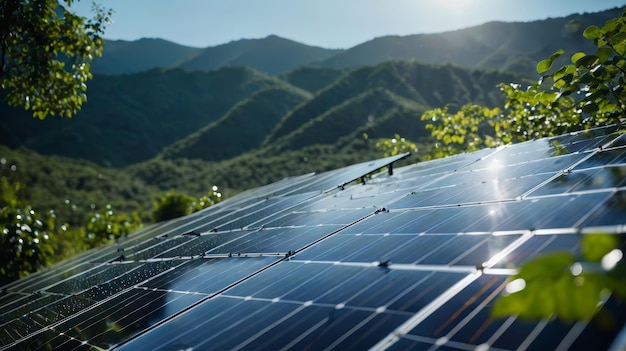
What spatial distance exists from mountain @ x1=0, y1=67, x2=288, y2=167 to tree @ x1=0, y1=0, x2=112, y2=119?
344ft

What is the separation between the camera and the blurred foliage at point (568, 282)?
38.4 inches

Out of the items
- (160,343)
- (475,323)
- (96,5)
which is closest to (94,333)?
(160,343)

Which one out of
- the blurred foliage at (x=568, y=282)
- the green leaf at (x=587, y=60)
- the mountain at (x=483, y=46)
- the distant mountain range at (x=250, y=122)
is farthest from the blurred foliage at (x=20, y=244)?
the mountain at (x=483, y=46)

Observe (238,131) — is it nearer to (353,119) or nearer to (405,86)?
(353,119)

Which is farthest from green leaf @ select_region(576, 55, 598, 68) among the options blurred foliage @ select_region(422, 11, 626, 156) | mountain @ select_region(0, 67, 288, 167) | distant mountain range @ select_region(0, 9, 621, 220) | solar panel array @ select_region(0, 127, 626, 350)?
mountain @ select_region(0, 67, 288, 167)

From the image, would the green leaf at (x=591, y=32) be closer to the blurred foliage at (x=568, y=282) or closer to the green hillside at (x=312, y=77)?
the blurred foliage at (x=568, y=282)

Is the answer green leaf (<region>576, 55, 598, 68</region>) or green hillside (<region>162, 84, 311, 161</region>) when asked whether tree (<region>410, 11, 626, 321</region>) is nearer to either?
green leaf (<region>576, 55, 598, 68</region>)

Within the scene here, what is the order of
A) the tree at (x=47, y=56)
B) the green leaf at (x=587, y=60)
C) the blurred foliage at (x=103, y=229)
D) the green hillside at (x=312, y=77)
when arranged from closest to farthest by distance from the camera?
the green leaf at (x=587, y=60)
the tree at (x=47, y=56)
the blurred foliage at (x=103, y=229)
the green hillside at (x=312, y=77)

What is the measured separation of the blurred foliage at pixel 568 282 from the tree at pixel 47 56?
15074 millimetres

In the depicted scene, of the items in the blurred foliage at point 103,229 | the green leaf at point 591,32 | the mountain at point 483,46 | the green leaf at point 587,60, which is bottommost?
the blurred foliage at point 103,229

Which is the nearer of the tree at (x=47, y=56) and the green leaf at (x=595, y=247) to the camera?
the green leaf at (x=595, y=247)

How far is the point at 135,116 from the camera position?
433 ft

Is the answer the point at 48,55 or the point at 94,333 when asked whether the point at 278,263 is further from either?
the point at 48,55

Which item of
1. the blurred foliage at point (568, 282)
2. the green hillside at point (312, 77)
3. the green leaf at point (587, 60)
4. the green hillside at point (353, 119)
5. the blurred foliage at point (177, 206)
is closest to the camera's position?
the blurred foliage at point (568, 282)
